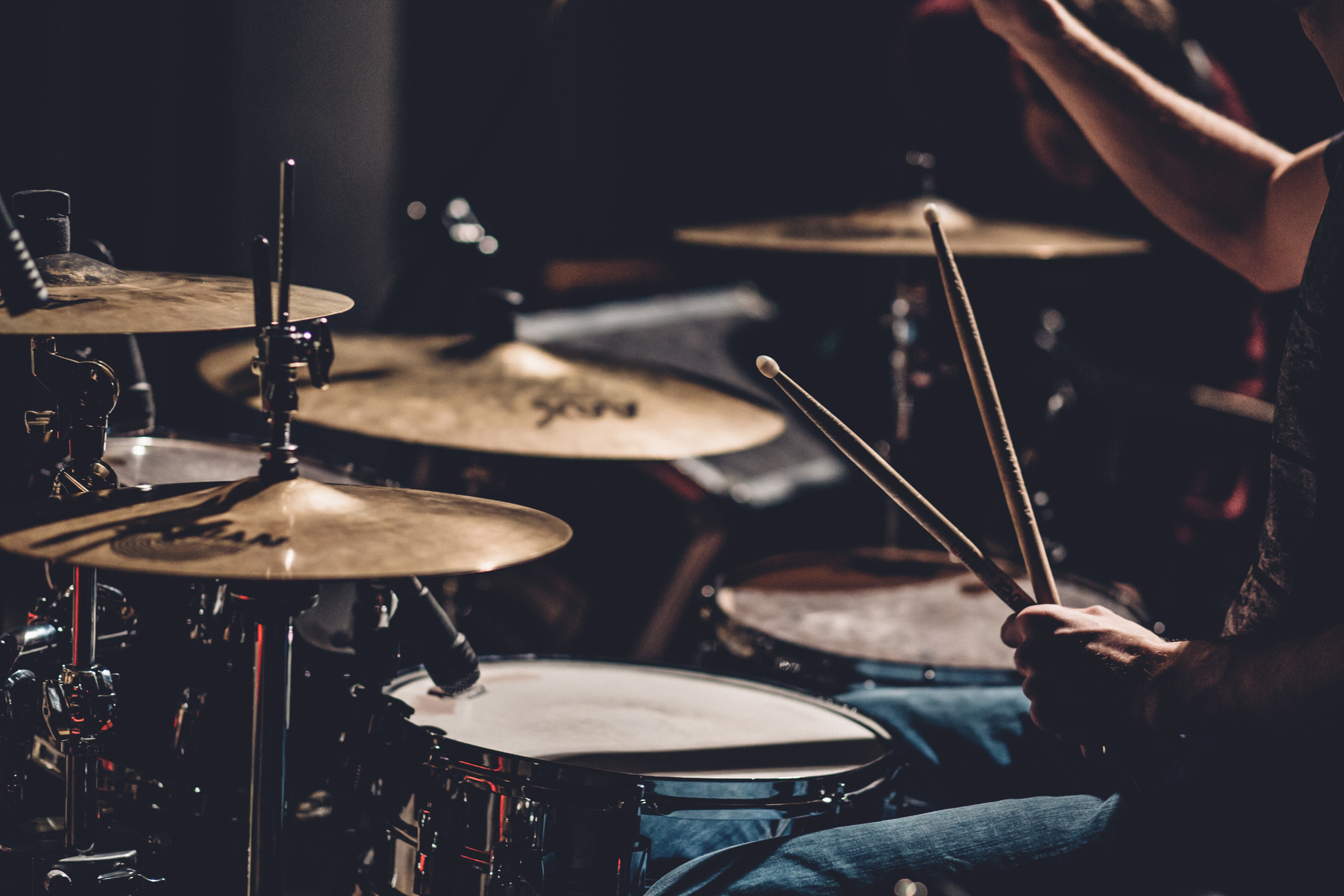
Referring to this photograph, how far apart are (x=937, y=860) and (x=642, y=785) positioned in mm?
254

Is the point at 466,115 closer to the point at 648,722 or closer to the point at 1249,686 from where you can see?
the point at 648,722

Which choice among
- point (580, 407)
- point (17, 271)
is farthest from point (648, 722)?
point (17, 271)

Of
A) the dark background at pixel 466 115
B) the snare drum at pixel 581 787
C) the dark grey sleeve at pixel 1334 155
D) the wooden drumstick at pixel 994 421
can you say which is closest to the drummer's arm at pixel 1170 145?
the dark grey sleeve at pixel 1334 155

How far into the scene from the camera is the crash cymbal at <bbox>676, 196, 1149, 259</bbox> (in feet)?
5.94

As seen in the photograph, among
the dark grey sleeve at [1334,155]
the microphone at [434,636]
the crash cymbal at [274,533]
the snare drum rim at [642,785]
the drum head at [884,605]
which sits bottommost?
the drum head at [884,605]

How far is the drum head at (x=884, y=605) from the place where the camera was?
1.64m

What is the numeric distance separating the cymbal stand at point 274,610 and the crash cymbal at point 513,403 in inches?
16.0

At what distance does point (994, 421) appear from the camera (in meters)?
1.06

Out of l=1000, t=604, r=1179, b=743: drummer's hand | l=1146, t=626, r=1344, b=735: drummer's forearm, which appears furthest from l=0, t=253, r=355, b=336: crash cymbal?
l=1146, t=626, r=1344, b=735: drummer's forearm

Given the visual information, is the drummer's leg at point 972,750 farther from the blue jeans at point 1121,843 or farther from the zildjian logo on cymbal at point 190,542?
the zildjian logo on cymbal at point 190,542

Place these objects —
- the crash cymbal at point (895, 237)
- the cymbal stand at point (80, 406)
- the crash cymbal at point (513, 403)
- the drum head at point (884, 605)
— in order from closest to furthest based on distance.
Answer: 1. the cymbal stand at point (80, 406)
2. the crash cymbal at point (513, 403)
3. the drum head at point (884, 605)
4. the crash cymbal at point (895, 237)

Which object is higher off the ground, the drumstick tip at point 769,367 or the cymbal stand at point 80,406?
the drumstick tip at point 769,367

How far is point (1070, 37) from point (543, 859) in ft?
3.50

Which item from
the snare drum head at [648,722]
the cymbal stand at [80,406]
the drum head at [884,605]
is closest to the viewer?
the cymbal stand at [80,406]
